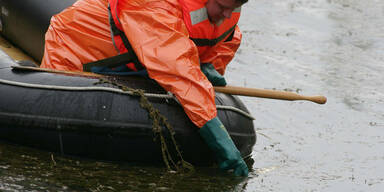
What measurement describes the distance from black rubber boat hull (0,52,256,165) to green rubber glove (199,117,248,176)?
0.13 m

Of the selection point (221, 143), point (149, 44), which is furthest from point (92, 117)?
point (221, 143)

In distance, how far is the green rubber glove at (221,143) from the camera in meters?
4.59

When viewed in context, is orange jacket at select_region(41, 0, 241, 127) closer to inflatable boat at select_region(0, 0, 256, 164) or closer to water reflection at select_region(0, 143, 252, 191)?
inflatable boat at select_region(0, 0, 256, 164)

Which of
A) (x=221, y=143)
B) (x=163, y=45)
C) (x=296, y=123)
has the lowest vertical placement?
(x=296, y=123)

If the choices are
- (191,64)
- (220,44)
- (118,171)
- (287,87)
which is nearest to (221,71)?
(220,44)

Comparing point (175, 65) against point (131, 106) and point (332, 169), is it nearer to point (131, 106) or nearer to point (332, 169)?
point (131, 106)

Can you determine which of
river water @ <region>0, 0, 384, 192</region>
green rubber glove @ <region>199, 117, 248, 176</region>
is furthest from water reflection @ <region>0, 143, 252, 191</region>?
green rubber glove @ <region>199, 117, 248, 176</region>

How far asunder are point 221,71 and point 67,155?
1.50 meters

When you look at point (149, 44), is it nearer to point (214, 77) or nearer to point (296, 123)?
point (214, 77)

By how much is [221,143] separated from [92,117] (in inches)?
34.1

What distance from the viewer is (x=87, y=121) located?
15.1ft

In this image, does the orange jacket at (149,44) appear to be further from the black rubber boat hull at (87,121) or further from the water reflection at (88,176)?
the water reflection at (88,176)

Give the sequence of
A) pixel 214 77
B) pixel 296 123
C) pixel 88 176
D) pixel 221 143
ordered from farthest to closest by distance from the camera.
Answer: pixel 296 123
pixel 214 77
pixel 221 143
pixel 88 176

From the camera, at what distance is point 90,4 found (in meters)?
5.22
